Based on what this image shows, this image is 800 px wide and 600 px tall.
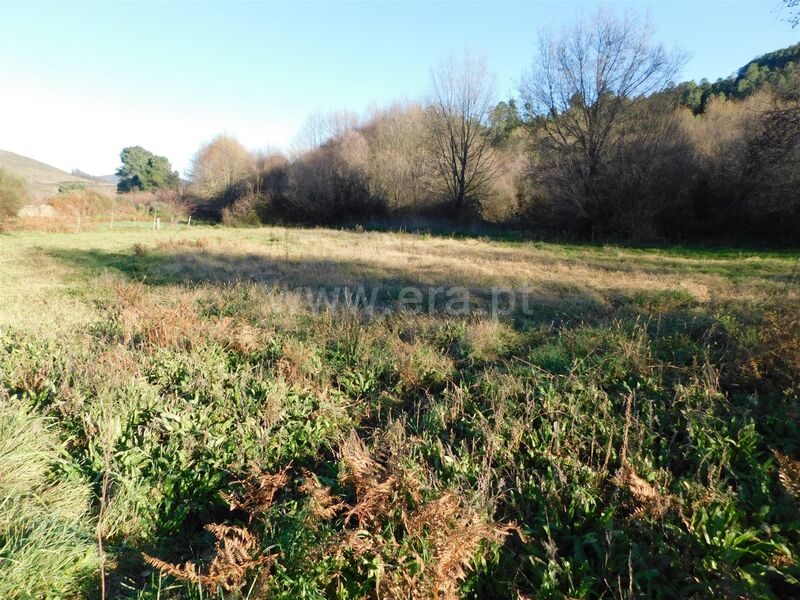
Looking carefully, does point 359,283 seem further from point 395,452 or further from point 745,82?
point 745,82

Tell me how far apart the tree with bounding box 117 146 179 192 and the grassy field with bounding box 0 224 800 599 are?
5913 centimetres

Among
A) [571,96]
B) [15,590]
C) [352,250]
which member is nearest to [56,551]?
[15,590]

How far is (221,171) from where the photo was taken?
45812mm

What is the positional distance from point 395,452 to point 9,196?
30.7 m

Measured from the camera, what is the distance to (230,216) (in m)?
38.6

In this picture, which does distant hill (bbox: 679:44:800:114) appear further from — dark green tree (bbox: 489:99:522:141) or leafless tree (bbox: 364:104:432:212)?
leafless tree (bbox: 364:104:432:212)

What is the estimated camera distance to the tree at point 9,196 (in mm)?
23188

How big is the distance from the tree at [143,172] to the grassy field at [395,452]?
59.1m

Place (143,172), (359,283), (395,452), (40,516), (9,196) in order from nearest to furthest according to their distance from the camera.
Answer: (40,516)
(395,452)
(359,283)
(9,196)
(143,172)

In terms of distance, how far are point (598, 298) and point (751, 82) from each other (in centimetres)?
2990

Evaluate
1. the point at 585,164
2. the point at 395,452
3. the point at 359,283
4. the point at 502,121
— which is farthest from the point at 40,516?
the point at 502,121

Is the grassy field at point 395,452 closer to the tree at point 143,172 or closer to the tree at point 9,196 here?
the tree at point 9,196

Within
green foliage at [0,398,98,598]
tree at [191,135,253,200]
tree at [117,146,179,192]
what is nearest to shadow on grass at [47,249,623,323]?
green foliage at [0,398,98,598]

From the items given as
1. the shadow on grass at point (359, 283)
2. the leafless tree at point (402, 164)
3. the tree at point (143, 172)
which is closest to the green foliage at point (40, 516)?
the shadow on grass at point (359, 283)
